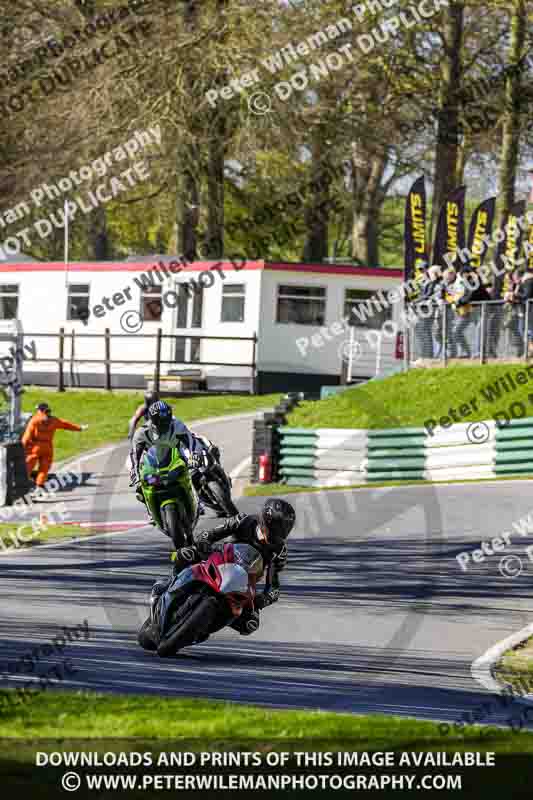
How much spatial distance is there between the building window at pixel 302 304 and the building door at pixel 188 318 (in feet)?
7.54

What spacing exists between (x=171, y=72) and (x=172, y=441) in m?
23.0

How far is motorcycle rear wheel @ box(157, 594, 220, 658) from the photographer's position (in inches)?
356

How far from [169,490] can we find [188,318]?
2342cm

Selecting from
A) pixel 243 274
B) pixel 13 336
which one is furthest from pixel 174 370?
pixel 13 336

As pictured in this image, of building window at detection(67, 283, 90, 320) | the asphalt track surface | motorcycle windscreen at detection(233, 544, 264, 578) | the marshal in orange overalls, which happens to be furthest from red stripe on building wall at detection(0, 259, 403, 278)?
motorcycle windscreen at detection(233, 544, 264, 578)

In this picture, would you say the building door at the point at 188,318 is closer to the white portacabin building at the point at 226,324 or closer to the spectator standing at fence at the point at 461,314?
the white portacabin building at the point at 226,324

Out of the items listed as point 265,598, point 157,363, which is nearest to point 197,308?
point 157,363

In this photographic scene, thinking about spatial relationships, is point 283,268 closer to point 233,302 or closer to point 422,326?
point 233,302

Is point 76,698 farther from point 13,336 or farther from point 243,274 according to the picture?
point 243,274

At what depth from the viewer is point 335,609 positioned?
1259 cm

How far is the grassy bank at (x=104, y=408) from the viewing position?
99.6ft

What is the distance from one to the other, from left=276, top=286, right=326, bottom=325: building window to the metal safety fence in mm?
8698

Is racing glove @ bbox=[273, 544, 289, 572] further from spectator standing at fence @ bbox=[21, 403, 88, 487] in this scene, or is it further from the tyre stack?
spectator standing at fence @ bbox=[21, 403, 88, 487]

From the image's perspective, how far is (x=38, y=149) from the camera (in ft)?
125
